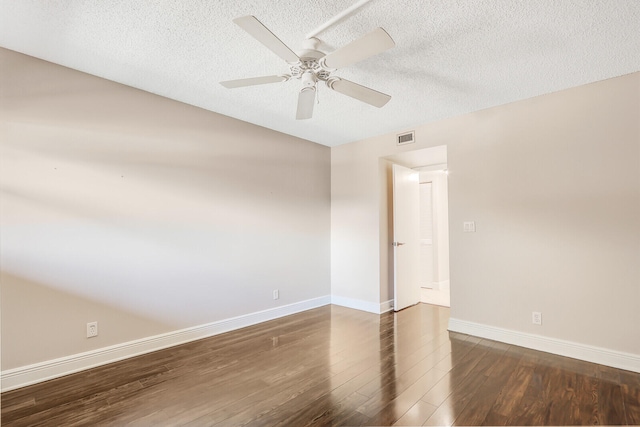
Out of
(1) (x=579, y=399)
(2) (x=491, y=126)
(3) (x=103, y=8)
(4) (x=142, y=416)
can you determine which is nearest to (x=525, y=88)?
(2) (x=491, y=126)

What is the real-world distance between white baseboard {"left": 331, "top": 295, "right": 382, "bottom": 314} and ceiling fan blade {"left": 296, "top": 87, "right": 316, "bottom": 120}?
2.82m

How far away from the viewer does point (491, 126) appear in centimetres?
326

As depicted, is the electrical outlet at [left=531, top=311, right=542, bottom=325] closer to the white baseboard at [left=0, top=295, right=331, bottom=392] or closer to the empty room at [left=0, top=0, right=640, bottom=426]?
the empty room at [left=0, top=0, right=640, bottom=426]

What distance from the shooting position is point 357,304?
4.35 m

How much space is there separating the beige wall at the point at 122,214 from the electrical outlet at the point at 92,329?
36 millimetres

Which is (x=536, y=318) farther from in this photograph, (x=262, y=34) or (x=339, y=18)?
(x=262, y=34)

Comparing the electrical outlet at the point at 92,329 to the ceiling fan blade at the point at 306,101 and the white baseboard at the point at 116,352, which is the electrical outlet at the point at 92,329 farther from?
the ceiling fan blade at the point at 306,101

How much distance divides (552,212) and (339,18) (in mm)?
2584

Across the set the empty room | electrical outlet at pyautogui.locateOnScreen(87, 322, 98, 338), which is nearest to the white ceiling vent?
the empty room

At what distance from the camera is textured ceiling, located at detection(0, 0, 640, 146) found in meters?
1.80

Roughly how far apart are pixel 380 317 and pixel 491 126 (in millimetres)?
2601

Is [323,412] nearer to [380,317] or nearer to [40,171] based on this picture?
[380,317]

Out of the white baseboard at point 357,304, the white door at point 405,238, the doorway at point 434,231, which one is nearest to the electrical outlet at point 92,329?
the white baseboard at point 357,304

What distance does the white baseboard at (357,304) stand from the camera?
4.17 meters
